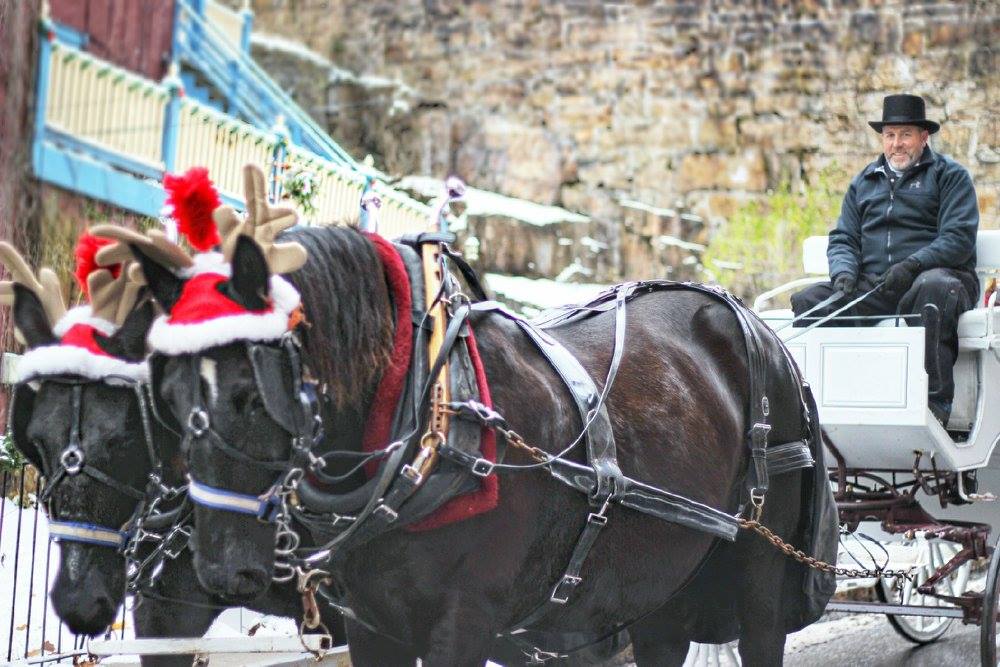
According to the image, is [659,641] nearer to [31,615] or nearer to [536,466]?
[536,466]

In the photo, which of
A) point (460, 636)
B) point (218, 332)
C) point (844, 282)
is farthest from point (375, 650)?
Result: point (844, 282)

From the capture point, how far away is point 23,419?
3.24 m

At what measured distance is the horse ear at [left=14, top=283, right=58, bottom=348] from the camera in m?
3.32

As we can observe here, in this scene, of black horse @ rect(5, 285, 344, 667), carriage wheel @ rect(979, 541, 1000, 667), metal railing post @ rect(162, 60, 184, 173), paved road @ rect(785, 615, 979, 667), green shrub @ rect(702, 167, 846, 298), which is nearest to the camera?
black horse @ rect(5, 285, 344, 667)

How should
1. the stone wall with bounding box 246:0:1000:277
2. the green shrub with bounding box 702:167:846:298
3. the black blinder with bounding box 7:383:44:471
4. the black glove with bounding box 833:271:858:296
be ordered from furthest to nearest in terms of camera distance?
the stone wall with bounding box 246:0:1000:277 < the green shrub with bounding box 702:167:846:298 < the black glove with bounding box 833:271:858:296 < the black blinder with bounding box 7:383:44:471

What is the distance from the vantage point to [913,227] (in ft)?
17.4

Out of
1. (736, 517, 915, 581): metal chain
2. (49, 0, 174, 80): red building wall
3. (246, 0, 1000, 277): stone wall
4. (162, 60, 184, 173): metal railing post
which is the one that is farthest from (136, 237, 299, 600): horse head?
(246, 0, 1000, 277): stone wall

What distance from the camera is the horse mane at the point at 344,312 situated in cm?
270

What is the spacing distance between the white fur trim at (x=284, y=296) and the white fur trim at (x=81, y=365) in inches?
26.2

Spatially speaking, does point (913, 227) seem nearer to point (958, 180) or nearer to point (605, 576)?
point (958, 180)

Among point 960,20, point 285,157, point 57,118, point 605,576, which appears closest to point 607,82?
point 960,20

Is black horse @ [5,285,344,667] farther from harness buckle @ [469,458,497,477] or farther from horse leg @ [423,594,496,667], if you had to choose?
harness buckle @ [469,458,497,477]

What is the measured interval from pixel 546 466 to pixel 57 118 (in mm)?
4830

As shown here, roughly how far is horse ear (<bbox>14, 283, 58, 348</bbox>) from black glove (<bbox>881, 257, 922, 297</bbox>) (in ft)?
10.3
